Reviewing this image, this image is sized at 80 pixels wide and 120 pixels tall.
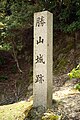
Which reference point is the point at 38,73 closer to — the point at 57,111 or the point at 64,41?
the point at 57,111

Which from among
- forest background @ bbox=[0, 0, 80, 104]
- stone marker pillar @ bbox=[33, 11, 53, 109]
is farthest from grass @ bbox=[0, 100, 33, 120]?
forest background @ bbox=[0, 0, 80, 104]

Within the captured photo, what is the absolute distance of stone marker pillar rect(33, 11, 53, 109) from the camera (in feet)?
16.1

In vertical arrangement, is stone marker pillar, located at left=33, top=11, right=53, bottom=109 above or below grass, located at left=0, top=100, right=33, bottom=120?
above

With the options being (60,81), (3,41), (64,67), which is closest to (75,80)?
(60,81)

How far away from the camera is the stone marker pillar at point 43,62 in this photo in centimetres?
492

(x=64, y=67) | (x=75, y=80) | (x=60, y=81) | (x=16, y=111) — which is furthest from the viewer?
(x=64, y=67)

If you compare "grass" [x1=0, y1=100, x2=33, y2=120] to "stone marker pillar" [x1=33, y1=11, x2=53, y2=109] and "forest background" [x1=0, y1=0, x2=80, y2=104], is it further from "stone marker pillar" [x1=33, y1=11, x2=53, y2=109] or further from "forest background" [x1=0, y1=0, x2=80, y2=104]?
"forest background" [x1=0, y1=0, x2=80, y2=104]

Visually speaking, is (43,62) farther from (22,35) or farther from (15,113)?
(22,35)

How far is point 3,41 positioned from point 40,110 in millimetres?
8402

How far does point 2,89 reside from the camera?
13141 millimetres

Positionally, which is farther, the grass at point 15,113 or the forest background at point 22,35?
the forest background at point 22,35

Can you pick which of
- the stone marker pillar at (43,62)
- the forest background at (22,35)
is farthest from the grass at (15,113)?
the forest background at (22,35)

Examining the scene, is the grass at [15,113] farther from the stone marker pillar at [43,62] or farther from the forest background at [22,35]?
the forest background at [22,35]

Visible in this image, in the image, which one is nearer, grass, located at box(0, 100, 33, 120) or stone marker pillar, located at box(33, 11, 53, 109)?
stone marker pillar, located at box(33, 11, 53, 109)
